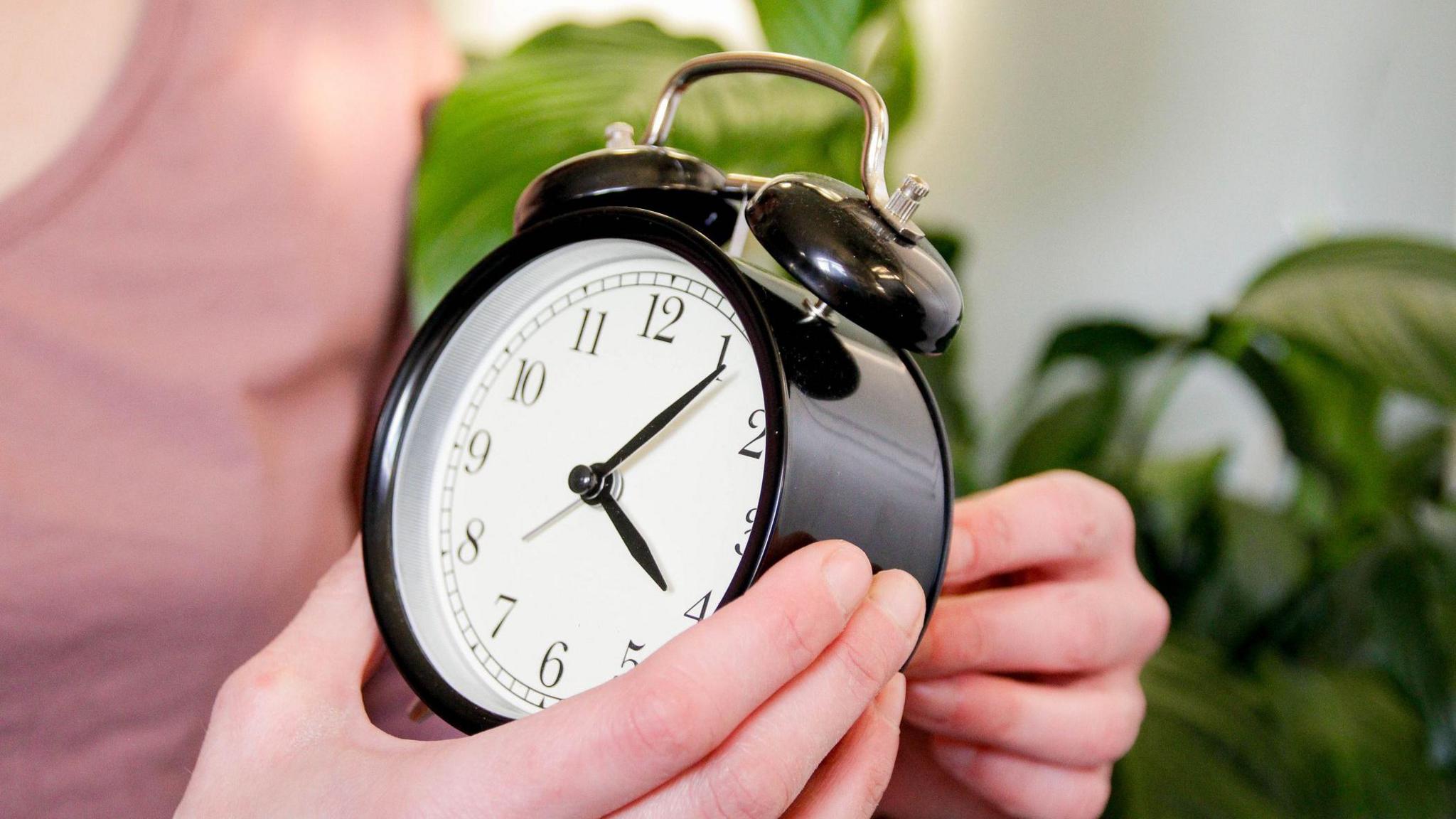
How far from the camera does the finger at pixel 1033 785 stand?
2.21 feet

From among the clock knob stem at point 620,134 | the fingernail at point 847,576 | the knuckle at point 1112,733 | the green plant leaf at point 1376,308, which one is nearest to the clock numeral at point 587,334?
the clock knob stem at point 620,134

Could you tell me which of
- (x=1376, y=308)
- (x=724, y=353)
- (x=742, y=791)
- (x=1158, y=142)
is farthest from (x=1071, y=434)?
(x=742, y=791)

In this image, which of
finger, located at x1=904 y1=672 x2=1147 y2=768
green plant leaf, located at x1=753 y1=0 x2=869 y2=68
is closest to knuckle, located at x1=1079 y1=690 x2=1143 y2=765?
finger, located at x1=904 y1=672 x2=1147 y2=768

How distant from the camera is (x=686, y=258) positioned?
0.50m

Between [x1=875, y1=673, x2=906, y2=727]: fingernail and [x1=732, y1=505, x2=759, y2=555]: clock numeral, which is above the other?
[x1=732, y1=505, x2=759, y2=555]: clock numeral

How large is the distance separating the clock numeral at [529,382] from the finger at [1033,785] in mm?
407

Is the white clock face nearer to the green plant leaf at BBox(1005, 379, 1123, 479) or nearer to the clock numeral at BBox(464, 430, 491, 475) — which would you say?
the clock numeral at BBox(464, 430, 491, 475)

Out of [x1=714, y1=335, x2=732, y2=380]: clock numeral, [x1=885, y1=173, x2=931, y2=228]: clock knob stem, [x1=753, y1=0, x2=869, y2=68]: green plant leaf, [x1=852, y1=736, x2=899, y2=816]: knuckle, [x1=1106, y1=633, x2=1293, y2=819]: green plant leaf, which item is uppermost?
[x1=885, y1=173, x2=931, y2=228]: clock knob stem

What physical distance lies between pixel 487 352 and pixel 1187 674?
804mm

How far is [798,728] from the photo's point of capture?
1.31 feet

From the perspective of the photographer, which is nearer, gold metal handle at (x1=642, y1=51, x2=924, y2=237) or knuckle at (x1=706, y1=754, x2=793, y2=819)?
knuckle at (x1=706, y1=754, x2=793, y2=819)

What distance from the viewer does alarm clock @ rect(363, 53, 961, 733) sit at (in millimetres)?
461

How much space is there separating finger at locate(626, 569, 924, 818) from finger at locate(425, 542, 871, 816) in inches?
0.6

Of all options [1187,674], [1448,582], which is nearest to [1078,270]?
[1448,582]
